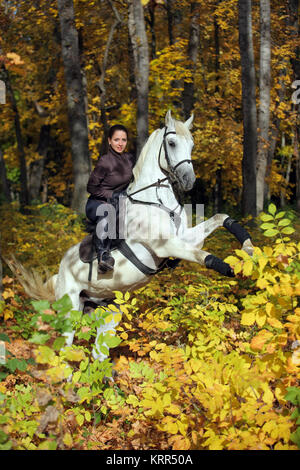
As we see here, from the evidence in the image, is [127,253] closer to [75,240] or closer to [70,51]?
[75,240]

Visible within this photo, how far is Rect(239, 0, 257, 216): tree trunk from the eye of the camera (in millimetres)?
10680

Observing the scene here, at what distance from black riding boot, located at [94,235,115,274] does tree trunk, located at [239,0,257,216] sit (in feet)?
23.3

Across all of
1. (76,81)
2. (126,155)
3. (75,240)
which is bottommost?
(75,240)

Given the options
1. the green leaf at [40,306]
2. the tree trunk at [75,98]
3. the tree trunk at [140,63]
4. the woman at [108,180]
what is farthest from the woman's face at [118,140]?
the tree trunk at [75,98]

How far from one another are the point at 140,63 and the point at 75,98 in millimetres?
2418

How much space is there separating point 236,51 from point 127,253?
53.0ft

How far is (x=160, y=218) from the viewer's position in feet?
15.0

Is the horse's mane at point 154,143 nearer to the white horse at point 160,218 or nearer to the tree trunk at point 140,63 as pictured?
the white horse at point 160,218

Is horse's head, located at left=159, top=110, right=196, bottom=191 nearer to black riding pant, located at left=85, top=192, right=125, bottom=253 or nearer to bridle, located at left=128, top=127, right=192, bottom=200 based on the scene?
bridle, located at left=128, top=127, right=192, bottom=200

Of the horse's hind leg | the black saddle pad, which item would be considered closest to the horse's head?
the horse's hind leg

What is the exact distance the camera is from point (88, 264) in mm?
5051

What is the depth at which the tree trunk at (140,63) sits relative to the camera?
12.1 meters

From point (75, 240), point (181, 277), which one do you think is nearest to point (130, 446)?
point (181, 277)

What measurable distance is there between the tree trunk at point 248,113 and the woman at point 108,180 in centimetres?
660
